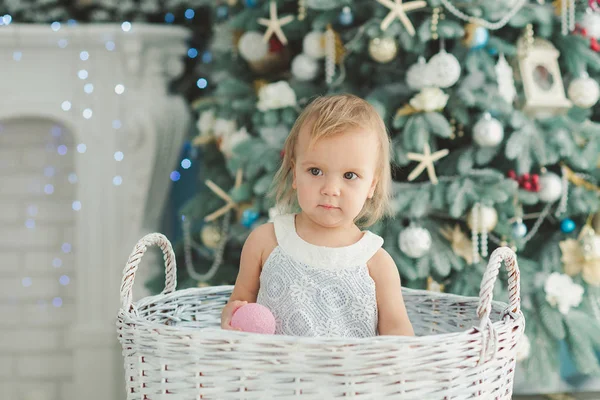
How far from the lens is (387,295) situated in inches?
46.1

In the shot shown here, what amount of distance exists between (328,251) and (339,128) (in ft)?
0.68

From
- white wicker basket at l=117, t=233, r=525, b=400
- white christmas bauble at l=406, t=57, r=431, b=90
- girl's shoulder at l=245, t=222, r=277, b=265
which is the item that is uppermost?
white christmas bauble at l=406, t=57, r=431, b=90

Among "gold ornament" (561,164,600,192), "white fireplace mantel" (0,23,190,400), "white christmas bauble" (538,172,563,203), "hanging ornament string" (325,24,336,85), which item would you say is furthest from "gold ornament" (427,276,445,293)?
"white fireplace mantel" (0,23,190,400)

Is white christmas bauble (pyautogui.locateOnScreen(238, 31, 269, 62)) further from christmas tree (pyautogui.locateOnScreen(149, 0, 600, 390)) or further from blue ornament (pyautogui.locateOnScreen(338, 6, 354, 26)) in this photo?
blue ornament (pyautogui.locateOnScreen(338, 6, 354, 26))

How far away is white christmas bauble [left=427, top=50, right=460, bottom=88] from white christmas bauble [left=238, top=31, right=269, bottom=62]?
1.56 ft

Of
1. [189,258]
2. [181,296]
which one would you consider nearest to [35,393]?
[189,258]

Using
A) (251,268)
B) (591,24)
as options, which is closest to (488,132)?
(591,24)

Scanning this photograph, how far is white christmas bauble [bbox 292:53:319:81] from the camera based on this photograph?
1847 mm

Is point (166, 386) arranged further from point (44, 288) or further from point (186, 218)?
point (44, 288)

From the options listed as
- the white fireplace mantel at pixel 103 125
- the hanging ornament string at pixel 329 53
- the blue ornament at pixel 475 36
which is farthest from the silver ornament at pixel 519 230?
the white fireplace mantel at pixel 103 125

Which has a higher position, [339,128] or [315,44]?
[315,44]

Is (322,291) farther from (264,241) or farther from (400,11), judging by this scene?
(400,11)

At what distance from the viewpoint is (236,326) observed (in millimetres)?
1060

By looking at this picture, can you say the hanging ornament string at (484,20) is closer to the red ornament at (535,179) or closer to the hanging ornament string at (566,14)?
the hanging ornament string at (566,14)
